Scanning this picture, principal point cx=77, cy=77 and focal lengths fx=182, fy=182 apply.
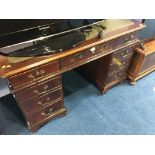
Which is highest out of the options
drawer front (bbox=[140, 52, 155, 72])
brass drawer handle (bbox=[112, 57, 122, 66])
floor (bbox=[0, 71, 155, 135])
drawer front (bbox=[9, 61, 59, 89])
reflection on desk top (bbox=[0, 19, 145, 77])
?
reflection on desk top (bbox=[0, 19, 145, 77])

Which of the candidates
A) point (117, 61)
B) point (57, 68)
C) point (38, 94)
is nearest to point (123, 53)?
point (117, 61)

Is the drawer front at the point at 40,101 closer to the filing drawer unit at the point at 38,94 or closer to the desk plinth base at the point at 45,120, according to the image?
the filing drawer unit at the point at 38,94

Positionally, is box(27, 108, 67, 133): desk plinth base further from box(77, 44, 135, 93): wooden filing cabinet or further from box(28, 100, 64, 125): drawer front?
box(77, 44, 135, 93): wooden filing cabinet

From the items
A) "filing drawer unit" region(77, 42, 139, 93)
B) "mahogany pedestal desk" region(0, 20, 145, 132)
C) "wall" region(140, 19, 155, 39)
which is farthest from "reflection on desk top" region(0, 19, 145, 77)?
"wall" region(140, 19, 155, 39)

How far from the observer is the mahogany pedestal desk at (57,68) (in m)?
1.07

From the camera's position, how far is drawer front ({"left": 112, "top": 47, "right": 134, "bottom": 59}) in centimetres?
152

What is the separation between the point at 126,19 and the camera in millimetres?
1551

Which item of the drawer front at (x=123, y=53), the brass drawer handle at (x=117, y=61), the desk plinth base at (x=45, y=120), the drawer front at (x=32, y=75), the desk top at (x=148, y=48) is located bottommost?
the desk plinth base at (x=45, y=120)

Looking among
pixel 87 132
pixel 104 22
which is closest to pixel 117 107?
pixel 87 132

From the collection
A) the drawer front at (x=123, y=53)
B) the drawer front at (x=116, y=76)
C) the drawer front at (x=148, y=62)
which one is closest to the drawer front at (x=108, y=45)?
the drawer front at (x=123, y=53)

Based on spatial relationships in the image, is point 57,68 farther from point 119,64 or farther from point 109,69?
point 119,64

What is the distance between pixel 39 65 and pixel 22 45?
0.65ft

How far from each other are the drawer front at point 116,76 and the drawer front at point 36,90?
59 centimetres
